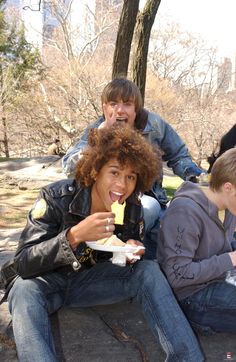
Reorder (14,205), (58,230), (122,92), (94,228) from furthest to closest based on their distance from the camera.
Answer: (14,205)
(122,92)
(58,230)
(94,228)

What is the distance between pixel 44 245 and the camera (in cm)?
192

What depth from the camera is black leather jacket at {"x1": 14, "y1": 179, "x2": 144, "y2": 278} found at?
1.90 metres

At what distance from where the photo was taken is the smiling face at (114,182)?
82.3 inches

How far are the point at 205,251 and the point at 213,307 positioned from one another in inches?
11.2

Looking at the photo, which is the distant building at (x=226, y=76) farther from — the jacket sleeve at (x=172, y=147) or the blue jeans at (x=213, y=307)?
the blue jeans at (x=213, y=307)

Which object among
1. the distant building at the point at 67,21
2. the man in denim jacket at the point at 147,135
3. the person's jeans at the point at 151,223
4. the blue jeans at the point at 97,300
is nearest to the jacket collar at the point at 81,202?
the blue jeans at the point at 97,300

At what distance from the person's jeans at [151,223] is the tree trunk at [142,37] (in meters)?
3.59

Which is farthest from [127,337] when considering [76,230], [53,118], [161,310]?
[53,118]

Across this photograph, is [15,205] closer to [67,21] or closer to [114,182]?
[114,182]

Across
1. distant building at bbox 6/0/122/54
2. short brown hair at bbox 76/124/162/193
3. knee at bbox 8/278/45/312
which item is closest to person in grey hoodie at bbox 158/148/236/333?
short brown hair at bbox 76/124/162/193

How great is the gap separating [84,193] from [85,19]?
2658 cm

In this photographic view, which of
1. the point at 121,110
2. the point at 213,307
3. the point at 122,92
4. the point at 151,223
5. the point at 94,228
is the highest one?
the point at 122,92

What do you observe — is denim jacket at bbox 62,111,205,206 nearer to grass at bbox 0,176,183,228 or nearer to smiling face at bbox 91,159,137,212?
smiling face at bbox 91,159,137,212

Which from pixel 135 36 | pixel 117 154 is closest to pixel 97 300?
pixel 117 154
